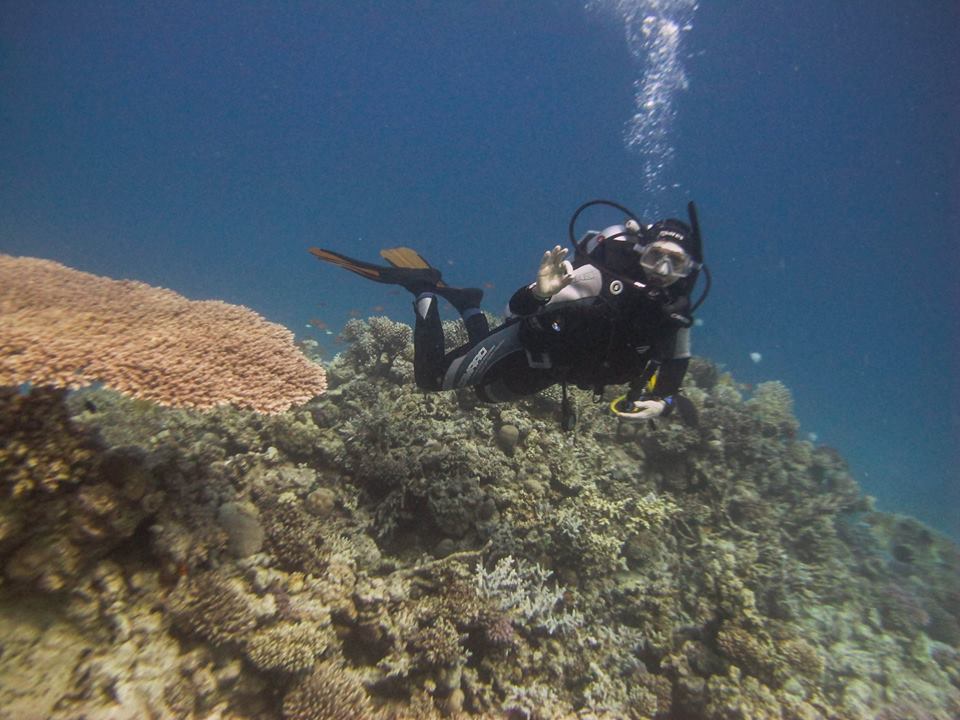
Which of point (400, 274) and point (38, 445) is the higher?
point (400, 274)

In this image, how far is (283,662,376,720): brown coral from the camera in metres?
3.16

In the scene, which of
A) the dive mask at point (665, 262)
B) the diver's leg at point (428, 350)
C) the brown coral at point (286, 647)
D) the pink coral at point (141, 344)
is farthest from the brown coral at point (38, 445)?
the dive mask at point (665, 262)

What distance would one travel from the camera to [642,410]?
516cm

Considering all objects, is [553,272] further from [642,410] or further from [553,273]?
[642,410]

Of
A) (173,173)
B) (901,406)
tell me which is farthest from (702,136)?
(173,173)

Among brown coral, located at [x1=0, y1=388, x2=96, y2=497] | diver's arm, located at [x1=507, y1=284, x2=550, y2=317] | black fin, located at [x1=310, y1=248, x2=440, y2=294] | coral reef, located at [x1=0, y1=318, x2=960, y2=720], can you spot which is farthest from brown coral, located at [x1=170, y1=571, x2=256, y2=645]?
black fin, located at [x1=310, y1=248, x2=440, y2=294]

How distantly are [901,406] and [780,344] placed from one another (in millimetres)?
26486

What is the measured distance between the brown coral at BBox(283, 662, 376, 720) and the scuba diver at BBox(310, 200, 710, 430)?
3.20 metres

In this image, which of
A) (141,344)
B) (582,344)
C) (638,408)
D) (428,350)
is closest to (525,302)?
(582,344)

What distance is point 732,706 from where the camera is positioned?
5.01 metres

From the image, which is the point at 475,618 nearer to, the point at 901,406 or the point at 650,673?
the point at 650,673

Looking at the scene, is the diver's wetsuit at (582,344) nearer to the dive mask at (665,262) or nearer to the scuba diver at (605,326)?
the scuba diver at (605,326)

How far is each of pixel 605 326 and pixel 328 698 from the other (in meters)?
4.05

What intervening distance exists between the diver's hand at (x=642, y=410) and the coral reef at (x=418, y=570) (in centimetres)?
159
